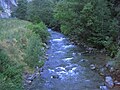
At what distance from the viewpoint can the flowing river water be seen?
15680 mm

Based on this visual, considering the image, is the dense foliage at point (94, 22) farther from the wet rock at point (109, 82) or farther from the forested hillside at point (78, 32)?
the wet rock at point (109, 82)

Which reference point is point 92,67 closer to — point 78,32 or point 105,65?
point 105,65

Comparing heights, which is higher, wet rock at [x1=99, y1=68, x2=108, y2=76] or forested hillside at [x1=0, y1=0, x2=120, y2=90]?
forested hillside at [x1=0, y1=0, x2=120, y2=90]

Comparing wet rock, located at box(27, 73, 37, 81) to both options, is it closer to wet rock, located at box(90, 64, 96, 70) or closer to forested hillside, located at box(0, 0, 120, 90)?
forested hillside, located at box(0, 0, 120, 90)

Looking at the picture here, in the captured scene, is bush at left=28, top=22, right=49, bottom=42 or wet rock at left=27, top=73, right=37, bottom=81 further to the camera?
bush at left=28, top=22, right=49, bottom=42

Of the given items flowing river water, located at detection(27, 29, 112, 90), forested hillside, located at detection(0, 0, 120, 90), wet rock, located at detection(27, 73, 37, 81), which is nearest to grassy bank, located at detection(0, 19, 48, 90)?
forested hillside, located at detection(0, 0, 120, 90)

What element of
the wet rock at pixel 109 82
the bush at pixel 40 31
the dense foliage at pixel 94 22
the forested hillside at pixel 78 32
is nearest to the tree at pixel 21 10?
the bush at pixel 40 31

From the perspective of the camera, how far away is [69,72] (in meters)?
18.5

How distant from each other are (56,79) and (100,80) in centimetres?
290

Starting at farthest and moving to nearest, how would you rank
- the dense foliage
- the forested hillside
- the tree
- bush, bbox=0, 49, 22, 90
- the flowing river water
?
the tree → the dense foliage → the forested hillside → the flowing river water → bush, bbox=0, 49, 22, 90

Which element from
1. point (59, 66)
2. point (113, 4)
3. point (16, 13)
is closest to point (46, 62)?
point (59, 66)

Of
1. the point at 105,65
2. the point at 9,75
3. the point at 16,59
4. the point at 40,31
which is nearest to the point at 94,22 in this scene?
the point at 105,65

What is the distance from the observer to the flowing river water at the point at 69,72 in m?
15.7

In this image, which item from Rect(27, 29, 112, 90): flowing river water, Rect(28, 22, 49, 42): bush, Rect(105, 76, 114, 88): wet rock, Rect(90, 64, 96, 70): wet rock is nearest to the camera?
Rect(105, 76, 114, 88): wet rock
